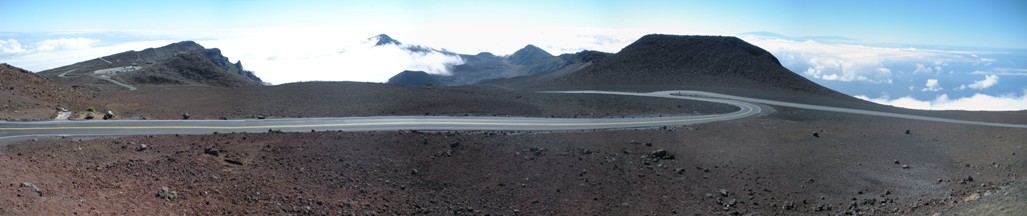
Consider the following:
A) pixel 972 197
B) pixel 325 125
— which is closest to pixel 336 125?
pixel 325 125

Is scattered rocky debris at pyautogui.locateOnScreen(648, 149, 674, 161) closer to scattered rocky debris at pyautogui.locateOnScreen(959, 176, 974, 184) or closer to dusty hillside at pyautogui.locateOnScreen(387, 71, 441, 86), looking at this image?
scattered rocky debris at pyautogui.locateOnScreen(959, 176, 974, 184)

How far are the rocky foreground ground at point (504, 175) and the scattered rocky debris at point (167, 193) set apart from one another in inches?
1.8

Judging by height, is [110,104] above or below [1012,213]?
above

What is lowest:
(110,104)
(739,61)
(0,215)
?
(0,215)

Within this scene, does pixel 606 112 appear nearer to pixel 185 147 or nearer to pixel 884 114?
pixel 884 114

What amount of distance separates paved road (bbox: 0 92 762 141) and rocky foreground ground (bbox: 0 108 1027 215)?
1947 mm

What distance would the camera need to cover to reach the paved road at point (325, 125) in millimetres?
21016

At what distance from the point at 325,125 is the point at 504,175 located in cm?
1012

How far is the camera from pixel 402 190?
56.3 ft

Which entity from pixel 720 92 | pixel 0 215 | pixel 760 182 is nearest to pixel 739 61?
pixel 720 92

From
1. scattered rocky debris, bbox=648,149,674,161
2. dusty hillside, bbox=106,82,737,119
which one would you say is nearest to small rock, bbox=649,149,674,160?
scattered rocky debris, bbox=648,149,674,161

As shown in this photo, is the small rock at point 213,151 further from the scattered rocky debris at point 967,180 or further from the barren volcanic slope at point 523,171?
the scattered rocky debris at point 967,180

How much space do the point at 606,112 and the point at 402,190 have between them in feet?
61.4

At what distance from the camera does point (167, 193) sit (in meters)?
13.6
